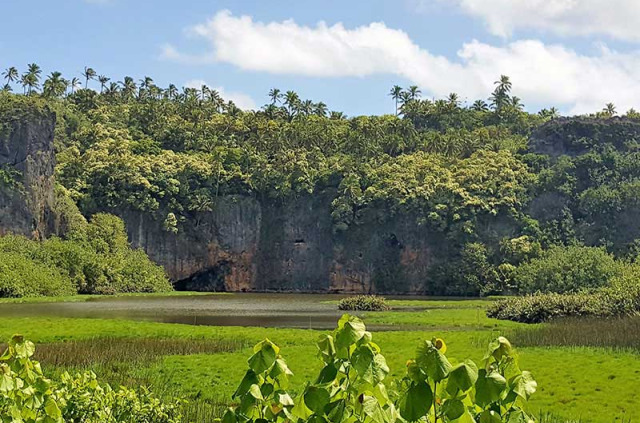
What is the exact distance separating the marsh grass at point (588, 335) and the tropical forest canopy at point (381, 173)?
4538cm

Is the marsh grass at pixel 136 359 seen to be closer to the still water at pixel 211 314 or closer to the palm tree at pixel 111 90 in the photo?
the still water at pixel 211 314

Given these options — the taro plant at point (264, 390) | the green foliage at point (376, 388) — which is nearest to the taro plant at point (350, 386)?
the green foliage at point (376, 388)

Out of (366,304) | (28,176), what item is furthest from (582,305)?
(28,176)

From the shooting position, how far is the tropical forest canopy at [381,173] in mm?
→ 94188

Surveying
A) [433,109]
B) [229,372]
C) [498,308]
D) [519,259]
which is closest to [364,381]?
[229,372]

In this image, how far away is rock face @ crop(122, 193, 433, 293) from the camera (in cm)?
10062

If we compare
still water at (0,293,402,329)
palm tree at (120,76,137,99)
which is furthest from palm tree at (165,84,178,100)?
still water at (0,293,402,329)

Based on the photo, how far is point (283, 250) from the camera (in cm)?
10588

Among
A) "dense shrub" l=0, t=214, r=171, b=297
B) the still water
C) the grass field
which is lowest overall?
the still water

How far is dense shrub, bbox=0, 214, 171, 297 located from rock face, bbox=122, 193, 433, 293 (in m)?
6.29

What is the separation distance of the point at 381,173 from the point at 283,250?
18498 mm

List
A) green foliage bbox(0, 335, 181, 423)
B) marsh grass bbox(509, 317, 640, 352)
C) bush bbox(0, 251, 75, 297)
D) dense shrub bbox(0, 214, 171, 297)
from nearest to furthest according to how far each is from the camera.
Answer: green foliage bbox(0, 335, 181, 423), marsh grass bbox(509, 317, 640, 352), bush bbox(0, 251, 75, 297), dense shrub bbox(0, 214, 171, 297)

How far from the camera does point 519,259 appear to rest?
92.1 m

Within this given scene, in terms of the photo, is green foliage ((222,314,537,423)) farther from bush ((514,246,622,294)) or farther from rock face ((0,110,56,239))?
rock face ((0,110,56,239))
